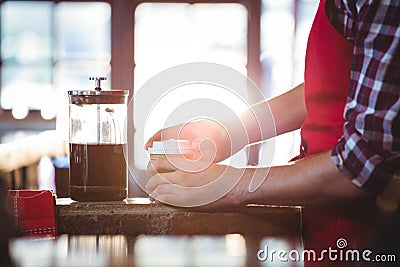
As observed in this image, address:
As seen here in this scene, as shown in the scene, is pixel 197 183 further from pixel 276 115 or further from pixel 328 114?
pixel 276 115

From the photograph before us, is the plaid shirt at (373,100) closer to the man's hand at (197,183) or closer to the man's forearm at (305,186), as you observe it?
the man's forearm at (305,186)

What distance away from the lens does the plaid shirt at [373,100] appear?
915 millimetres

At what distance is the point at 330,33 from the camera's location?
3.45 feet

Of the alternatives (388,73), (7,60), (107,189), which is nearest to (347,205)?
(388,73)

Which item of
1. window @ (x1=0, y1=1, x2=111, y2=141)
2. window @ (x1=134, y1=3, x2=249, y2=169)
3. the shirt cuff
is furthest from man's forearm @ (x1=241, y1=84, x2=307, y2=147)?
window @ (x1=0, y1=1, x2=111, y2=141)

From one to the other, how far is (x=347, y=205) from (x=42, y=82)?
4.06 meters

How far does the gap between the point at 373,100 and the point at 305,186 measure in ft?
0.54

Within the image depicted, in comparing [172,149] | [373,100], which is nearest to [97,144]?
[172,149]

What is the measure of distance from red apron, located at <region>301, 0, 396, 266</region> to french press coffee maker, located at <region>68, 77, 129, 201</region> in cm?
30

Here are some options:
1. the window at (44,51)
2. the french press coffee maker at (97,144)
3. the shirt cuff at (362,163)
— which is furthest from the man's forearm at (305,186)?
the window at (44,51)

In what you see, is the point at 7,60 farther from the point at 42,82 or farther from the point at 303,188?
the point at 303,188

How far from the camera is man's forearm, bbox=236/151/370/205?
98cm

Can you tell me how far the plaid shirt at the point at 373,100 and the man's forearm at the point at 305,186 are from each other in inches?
0.8

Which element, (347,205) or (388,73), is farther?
(347,205)
